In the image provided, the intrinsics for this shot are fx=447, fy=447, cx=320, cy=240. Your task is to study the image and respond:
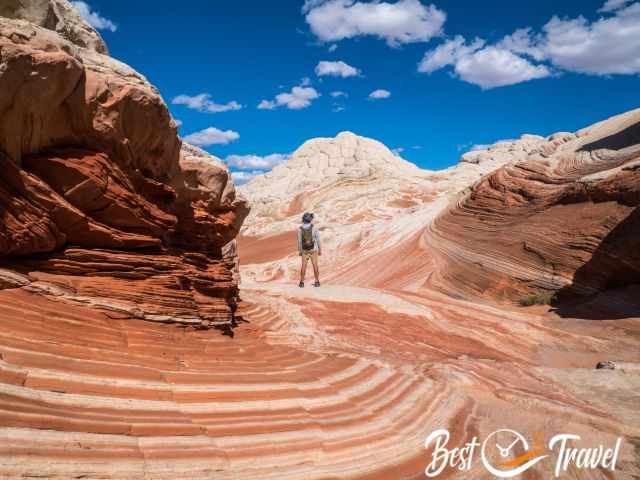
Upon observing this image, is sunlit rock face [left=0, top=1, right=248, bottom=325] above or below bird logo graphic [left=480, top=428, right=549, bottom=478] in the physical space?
above

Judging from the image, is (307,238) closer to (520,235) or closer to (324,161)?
(520,235)

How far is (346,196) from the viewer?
103 ft

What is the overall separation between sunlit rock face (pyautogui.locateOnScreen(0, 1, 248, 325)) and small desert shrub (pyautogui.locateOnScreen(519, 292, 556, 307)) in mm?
9147

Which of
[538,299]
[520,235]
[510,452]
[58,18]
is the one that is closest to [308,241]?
[538,299]

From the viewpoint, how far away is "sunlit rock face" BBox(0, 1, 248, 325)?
11.0 ft

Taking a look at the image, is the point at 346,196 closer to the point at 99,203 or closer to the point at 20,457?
the point at 99,203

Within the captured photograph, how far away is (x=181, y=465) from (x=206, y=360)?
1471 millimetres

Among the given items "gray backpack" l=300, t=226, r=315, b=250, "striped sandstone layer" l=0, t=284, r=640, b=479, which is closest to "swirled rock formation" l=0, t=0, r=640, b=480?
"striped sandstone layer" l=0, t=284, r=640, b=479

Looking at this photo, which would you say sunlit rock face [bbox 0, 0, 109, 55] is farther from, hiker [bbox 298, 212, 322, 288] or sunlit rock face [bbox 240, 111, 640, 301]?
Answer: sunlit rock face [bbox 240, 111, 640, 301]

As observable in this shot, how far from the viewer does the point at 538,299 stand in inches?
459

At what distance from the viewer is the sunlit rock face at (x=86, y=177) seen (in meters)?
3.34

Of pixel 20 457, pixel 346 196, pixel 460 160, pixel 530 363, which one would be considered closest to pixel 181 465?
pixel 20 457

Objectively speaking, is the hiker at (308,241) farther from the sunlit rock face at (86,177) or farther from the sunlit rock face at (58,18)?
the sunlit rock face at (58,18)

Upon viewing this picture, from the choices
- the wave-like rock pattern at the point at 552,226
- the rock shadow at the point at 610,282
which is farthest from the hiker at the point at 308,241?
the rock shadow at the point at 610,282
